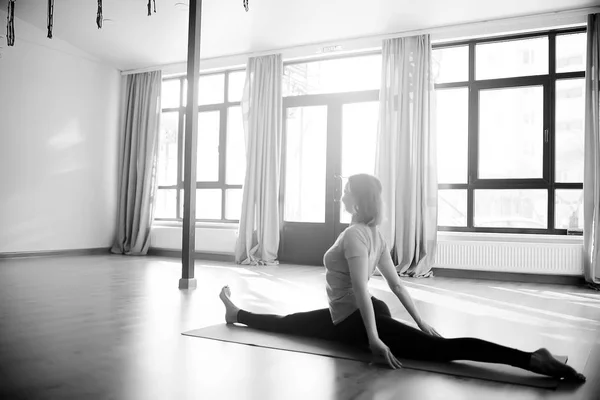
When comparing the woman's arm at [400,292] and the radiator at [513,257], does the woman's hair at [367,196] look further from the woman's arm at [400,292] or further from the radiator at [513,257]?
the radiator at [513,257]

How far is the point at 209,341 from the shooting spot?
2607 millimetres

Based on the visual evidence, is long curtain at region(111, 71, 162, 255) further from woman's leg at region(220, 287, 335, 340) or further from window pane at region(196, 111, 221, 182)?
woman's leg at region(220, 287, 335, 340)

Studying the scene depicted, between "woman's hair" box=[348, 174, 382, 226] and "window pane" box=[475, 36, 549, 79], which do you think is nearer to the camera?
"woman's hair" box=[348, 174, 382, 226]

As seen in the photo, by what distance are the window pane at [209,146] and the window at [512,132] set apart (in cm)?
358

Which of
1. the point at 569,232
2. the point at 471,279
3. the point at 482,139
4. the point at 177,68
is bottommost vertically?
the point at 471,279

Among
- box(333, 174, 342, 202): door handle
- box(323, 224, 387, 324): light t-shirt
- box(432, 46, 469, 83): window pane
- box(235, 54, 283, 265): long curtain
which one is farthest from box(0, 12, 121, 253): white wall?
box(323, 224, 387, 324): light t-shirt

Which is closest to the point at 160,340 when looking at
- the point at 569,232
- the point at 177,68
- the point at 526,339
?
the point at 526,339

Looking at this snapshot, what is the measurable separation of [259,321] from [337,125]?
469cm

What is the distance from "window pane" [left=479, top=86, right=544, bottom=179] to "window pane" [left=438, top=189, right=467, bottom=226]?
38cm

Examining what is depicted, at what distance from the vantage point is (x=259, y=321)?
2.87m

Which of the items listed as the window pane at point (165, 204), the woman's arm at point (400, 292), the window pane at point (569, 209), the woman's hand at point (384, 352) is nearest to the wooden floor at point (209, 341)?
the woman's hand at point (384, 352)

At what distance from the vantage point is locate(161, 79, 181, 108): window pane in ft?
28.5

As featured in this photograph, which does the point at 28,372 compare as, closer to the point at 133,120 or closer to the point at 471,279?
the point at 471,279

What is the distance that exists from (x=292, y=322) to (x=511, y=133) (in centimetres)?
451
